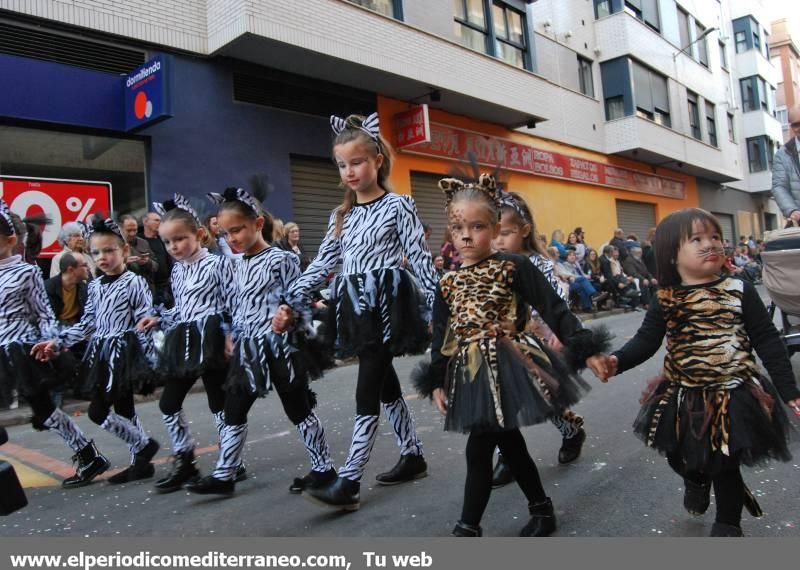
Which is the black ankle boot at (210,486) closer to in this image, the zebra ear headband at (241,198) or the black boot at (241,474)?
the black boot at (241,474)

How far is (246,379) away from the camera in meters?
3.59

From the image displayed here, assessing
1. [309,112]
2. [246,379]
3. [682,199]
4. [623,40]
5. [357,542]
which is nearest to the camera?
[357,542]

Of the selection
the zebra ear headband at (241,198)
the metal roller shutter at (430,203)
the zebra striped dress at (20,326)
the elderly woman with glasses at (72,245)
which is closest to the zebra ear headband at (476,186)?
the zebra ear headband at (241,198)

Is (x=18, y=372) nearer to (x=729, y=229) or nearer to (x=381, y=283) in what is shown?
(x=381, y=283)

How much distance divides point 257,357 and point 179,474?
1.08 metres

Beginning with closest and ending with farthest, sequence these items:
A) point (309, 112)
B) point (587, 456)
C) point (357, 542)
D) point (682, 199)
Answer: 1. point (357, 542)
2. point (587, 456)
3. point (309, 112)
4. point (682, 199)

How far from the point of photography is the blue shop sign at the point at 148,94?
9367 mm

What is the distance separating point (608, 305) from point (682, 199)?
47.8 feet

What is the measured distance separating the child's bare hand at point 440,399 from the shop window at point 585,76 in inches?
835

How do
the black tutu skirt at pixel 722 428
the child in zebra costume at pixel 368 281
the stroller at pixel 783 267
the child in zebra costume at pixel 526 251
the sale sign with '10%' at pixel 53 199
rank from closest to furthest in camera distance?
1. the black tutu skirt at pixel 722 428
2. the child in zebra costume at pixel 368 281
3. the child in zebra costume at pixel 526 251
4. the stroller at pixel 783 267
5. the sale sign with '10%' at pixel 53 199

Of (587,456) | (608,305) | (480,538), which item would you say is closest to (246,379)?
(480,538)

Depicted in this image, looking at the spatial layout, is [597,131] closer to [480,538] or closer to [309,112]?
[309,112]

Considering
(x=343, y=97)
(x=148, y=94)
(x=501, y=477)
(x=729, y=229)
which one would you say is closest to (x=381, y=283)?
(x=501, y=477)

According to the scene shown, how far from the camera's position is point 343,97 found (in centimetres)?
1369
